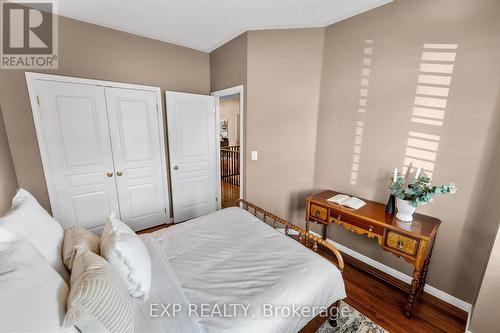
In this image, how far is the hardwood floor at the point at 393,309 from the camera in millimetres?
1591

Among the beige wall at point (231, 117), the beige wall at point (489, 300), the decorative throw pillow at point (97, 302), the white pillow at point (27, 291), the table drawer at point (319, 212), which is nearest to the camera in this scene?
the white pillow at point (27, 291)

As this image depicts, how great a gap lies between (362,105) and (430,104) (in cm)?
→ 57

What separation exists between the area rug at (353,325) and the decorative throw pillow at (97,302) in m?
1.39

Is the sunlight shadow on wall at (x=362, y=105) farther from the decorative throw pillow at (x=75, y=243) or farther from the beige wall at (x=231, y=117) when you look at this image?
the beige wall at (x=231, y=117)

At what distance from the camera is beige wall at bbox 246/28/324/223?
2.51 metres

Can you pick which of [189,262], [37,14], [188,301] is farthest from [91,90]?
[188,301]

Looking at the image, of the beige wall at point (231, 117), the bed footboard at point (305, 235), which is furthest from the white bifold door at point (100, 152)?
the beige wall at point (231, 117)

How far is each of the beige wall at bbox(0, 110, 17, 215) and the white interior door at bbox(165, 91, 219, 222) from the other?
1625 millimetres

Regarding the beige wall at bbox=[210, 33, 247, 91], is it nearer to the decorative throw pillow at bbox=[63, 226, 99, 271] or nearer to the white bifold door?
the white bifold door

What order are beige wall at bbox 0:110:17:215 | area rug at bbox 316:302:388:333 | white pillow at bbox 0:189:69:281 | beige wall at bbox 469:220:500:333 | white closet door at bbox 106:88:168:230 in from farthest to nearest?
1. white closet door at bbox 106:88:168:230
2. beige wall at bbox 0:110:17:215
3. area rug at bbox 316:302:388:333
4. beige wall at bbox 469:220:500:333
5. white pillow at bbox 0:189:69:281

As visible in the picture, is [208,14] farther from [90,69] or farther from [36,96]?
[36,96]

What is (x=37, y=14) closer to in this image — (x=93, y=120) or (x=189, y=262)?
(x=93, y=120)

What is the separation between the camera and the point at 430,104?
1.78m

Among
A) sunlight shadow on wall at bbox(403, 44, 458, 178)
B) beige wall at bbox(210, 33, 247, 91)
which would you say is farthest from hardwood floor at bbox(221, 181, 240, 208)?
sunlight shadow on wall at bbox(403, 44, 458, 178)
